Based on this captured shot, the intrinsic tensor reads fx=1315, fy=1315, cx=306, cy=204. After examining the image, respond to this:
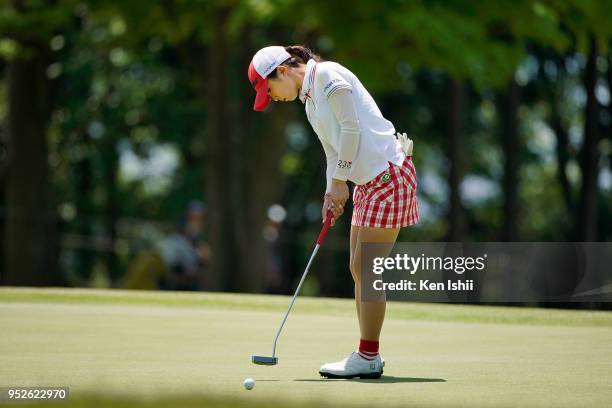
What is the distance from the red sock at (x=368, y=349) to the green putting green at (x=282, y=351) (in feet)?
0.62

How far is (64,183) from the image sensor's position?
3422 cm

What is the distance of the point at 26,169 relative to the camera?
927 inches

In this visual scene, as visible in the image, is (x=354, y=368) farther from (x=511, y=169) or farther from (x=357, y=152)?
(x=511, y=169)

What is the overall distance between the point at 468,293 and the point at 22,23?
13.8m

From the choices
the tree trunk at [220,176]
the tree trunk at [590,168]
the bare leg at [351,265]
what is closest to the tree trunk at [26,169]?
the tree trunk at [220,176]

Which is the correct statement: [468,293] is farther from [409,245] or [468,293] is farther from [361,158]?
[361,158]

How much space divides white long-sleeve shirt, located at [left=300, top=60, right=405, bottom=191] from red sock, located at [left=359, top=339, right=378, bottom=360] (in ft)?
2.83

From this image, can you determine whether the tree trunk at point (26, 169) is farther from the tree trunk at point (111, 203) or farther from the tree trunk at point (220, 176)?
the tree trunk at point (111, 203)

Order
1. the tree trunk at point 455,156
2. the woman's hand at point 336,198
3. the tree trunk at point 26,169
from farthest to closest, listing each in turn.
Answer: the tree trunk at point 455,156
the tree trunk at point 26,169
the woman's hand at point 336,198

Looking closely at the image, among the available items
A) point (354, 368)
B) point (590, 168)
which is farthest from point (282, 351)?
point (590, 168)

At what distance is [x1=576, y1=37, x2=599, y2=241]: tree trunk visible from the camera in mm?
28641

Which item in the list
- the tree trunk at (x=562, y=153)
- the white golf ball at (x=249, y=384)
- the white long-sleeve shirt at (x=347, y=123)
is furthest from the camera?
the tree trunk at (x=562, y=153)

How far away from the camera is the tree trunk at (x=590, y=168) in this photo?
28.6 meters

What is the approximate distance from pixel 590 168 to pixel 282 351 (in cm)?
2200
